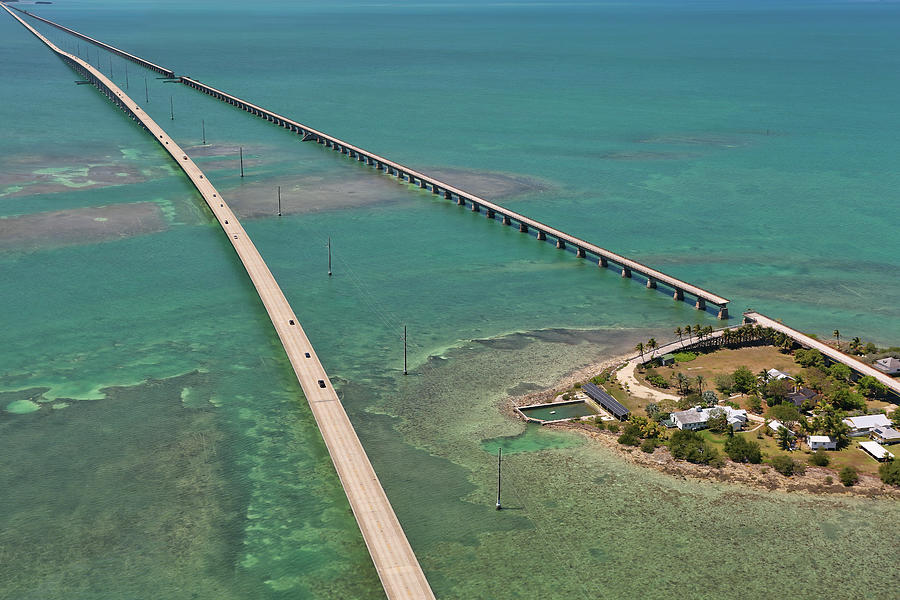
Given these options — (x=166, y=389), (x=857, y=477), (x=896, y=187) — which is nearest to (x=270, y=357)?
(x=166, y=389)

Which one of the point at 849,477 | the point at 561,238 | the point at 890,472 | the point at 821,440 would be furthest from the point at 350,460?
the point at 561,238

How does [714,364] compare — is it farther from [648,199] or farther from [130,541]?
[648,199]

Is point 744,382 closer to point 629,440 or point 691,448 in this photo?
point 691,448

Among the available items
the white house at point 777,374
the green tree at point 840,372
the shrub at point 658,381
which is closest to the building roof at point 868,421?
the green tree at point 840,372

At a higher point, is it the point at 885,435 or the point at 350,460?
the point at 885,435

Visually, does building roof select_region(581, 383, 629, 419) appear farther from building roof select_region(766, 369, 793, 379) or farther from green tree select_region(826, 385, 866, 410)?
green tree select_region(826, 385, 866, 410)
